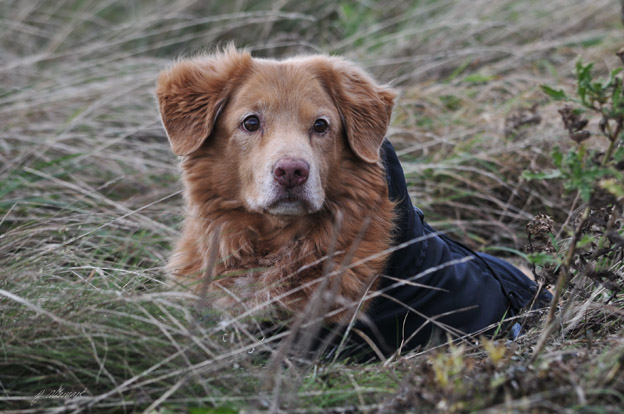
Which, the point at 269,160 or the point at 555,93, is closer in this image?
the point at 555,93

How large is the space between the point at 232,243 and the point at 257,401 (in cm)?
132

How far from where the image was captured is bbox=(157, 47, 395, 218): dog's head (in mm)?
3098

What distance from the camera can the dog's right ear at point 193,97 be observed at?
3186mm

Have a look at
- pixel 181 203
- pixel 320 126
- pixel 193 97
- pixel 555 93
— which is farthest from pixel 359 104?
pixel 181 203

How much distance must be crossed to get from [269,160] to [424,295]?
3.00 ft

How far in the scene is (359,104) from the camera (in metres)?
3.30

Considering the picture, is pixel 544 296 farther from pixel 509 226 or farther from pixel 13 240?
pixel 13 240

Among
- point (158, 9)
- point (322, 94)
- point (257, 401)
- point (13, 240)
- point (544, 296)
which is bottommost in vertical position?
point (544, 296)

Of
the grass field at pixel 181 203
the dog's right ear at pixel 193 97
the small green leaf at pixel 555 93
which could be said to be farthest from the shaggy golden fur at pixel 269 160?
the small green leaf at pixel 555 93

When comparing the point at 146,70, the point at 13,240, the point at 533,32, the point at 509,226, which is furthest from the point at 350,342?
the point at 533,32

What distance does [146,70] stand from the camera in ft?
18.2

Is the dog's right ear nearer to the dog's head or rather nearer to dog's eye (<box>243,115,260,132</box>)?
the dog's head

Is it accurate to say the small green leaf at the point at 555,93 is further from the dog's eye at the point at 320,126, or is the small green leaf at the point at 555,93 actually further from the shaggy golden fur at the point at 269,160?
the dog's eye at the point at 320,126

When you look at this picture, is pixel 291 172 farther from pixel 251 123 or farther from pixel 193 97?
pixel 193 97
